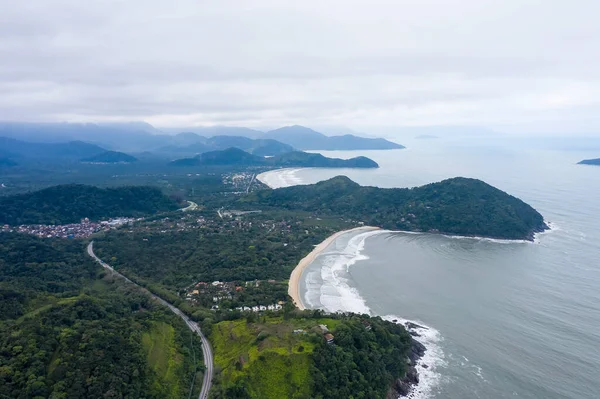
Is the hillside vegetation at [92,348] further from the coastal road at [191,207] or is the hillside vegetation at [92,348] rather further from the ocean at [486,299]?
the coastal road at [191,207]

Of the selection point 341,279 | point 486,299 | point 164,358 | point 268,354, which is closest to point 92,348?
point 164,358

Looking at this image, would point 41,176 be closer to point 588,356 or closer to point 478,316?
point 478,316

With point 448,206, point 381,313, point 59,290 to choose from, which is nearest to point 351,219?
point 448,206

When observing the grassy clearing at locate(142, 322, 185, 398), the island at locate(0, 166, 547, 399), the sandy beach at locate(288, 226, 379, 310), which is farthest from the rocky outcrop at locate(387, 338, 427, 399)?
the grassy clearing at locate(142, 322, 185, 398)

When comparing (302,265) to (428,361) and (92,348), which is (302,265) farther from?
(92,348)

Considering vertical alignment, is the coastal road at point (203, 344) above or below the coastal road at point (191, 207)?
below

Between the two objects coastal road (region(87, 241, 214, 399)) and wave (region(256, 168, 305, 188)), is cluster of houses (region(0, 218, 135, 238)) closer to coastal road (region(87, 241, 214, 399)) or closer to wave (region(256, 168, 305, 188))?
coastal road (region(87, 241, 214, 399))

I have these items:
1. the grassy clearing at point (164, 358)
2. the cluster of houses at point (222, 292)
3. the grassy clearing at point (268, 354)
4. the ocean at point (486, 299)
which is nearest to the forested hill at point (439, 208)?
the ocean at point (486, 299)
